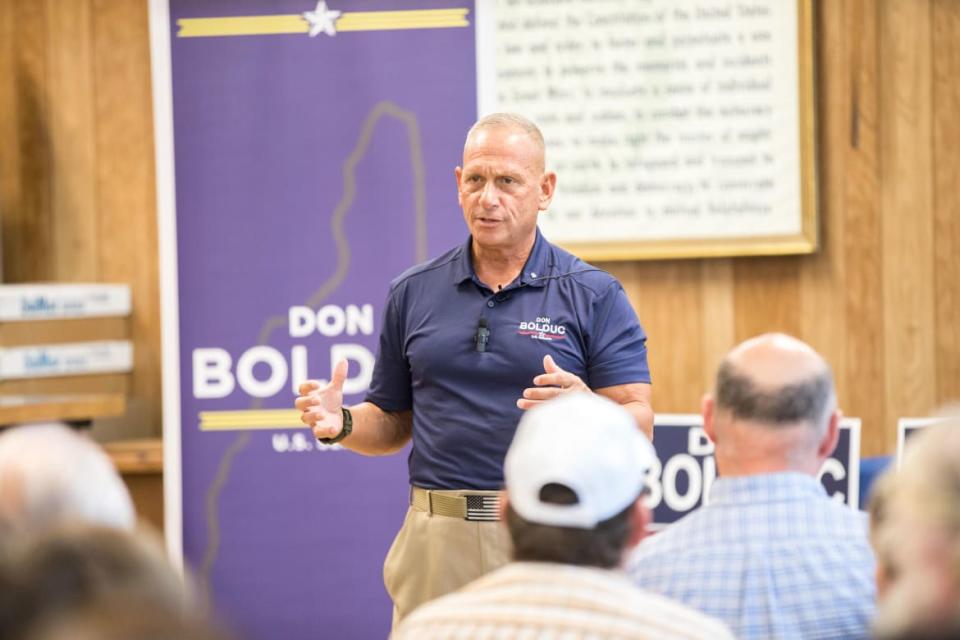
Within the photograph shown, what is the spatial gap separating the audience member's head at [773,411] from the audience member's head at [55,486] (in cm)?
81

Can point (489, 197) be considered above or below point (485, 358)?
above

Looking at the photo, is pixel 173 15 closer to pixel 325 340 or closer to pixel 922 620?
pixel 325 340

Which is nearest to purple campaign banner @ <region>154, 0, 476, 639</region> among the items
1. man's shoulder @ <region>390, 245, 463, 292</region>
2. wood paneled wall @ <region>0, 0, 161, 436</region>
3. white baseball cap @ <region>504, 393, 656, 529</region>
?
wood paneled wall @ <region>0, 0, 161, 436</region>

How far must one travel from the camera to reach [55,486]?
4.41 feet

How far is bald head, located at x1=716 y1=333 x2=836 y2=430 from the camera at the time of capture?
1671mm

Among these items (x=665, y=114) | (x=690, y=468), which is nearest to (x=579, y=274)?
(x=690, y=468)

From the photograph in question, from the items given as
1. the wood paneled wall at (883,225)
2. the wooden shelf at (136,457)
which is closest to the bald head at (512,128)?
the wood paneled wall at (883,225)

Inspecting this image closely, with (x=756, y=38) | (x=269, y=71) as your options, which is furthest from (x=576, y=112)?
(x=269, y=71)

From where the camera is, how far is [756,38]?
3814mm

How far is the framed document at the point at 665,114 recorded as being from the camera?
150 inches

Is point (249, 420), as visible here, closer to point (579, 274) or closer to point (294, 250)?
point (294, 250)

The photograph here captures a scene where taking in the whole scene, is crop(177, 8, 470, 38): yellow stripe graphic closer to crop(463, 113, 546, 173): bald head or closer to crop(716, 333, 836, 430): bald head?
crop(463, 113, 546, 173): bald head

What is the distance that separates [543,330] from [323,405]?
1.57 feet

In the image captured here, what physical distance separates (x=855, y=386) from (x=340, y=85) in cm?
Answer: 187
